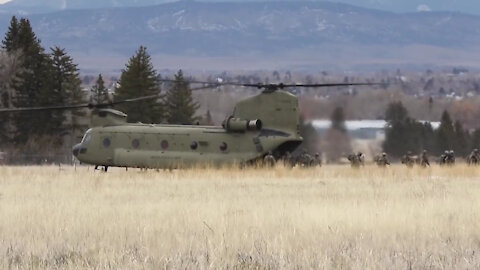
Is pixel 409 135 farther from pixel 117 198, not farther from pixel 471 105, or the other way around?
pixel 117 198

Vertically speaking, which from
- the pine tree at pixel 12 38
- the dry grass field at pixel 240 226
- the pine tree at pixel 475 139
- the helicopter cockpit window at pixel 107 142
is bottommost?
the pine tree at pixel 475 139

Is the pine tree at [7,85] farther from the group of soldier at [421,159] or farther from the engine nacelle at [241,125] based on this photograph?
the group of soldier at [421,159]

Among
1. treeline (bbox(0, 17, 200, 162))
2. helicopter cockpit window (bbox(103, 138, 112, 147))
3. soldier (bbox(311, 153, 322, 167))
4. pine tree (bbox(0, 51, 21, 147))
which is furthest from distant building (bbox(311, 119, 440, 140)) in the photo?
pine tree (bbox(0, 51, 21, 147))

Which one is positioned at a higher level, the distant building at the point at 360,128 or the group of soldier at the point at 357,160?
the distant building at the point at 360,128

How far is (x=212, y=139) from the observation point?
114ft

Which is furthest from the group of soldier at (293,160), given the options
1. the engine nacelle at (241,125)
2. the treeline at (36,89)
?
the treeline at (36,89)

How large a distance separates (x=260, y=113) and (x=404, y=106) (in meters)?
10.7

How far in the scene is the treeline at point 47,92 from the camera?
70.2m

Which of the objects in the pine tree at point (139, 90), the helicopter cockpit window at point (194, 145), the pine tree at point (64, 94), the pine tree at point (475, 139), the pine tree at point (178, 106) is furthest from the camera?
the pine tree at point (178, 106)

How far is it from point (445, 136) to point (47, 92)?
33.7 meters

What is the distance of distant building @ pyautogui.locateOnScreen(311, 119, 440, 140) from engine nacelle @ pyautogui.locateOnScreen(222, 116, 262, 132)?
3.96 m

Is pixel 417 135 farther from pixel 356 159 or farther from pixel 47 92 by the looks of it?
pixel 47 92

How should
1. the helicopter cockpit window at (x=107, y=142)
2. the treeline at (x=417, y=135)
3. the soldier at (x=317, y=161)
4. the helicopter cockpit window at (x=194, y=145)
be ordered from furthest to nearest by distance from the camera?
the treeline at (x=417, y=135) < the helicopter cockpit window at (x=107, y=142) < the helicopter cockpit window at (x=194, y=145) < the soldier at (x=317, y=161)

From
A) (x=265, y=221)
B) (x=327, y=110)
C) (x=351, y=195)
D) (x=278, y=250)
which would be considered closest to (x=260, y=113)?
(x=327, y=110)
